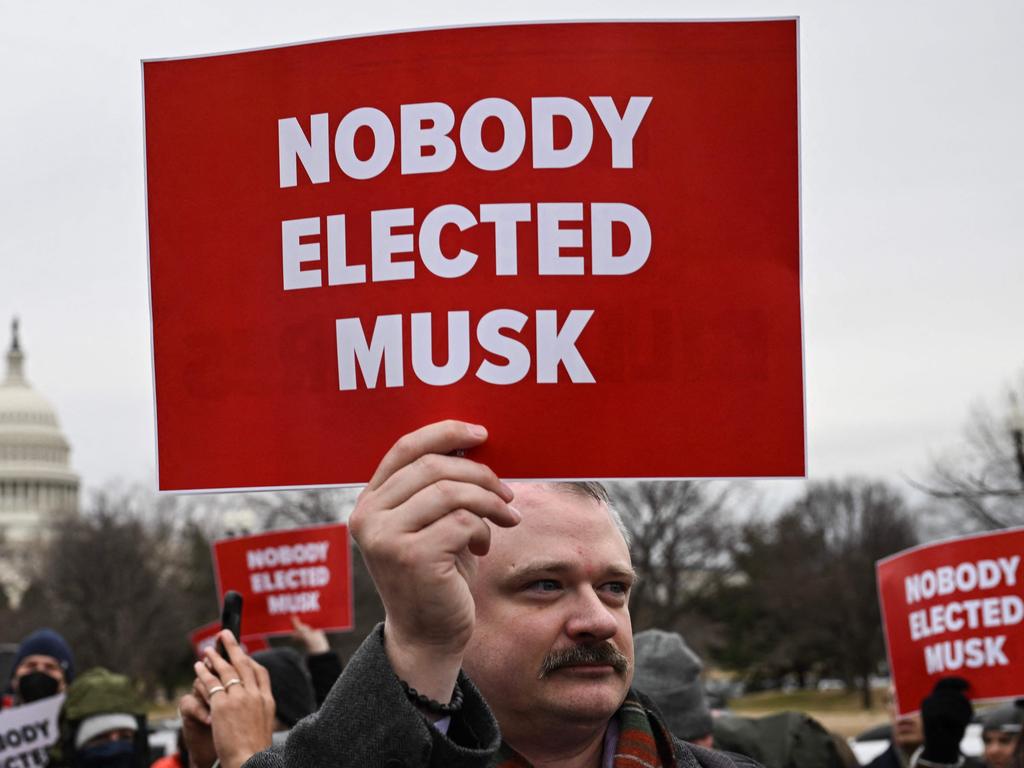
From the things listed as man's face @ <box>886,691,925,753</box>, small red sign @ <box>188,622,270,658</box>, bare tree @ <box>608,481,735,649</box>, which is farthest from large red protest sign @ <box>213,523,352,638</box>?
bare tree @ <box>608,481,735,649</box>

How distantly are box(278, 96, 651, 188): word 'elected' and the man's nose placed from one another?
82 centimetres

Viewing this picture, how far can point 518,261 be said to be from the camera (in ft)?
8.99

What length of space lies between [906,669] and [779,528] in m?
67.9

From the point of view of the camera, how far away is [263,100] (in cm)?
292

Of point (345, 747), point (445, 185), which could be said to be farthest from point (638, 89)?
point (345, 747)

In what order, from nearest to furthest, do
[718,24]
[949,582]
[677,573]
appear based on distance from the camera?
[718,24] → [949,582] → [677,573]

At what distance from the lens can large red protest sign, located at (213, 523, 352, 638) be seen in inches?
383

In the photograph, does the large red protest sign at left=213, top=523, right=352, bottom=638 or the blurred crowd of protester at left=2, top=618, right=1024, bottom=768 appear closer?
the blurred crowd of protester at left=2, top=618, right=1024, bottom=768

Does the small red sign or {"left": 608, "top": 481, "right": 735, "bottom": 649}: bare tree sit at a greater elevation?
the small red sign

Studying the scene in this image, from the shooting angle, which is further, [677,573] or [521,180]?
[677,573]

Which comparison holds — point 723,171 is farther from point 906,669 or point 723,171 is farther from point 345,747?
point 906,669

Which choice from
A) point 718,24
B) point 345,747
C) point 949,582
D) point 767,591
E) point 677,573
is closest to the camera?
point 345,747

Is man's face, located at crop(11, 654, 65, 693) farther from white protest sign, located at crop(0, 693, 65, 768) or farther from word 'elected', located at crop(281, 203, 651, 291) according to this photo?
Answer: word 'elected', located at crop(281, 203, 651, 291)

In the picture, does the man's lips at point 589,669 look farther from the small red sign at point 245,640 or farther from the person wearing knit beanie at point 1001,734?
the small red sign at point 245,640
